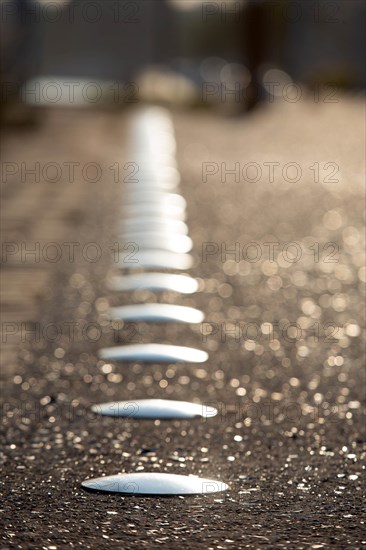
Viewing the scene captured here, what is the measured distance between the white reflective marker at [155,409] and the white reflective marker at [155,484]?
0.58 meters

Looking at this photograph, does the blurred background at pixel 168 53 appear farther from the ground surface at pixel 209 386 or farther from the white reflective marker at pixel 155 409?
the white reflective marker at pixel 155 409

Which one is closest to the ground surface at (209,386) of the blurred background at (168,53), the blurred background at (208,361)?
the blurred background at (208,361)

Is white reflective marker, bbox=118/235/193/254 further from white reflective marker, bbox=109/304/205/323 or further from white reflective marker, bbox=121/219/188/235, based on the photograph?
white reflective marker, bbox=109/304/205/323

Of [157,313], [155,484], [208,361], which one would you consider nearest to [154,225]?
[157,313]

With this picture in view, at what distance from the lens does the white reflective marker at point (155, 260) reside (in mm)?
6281

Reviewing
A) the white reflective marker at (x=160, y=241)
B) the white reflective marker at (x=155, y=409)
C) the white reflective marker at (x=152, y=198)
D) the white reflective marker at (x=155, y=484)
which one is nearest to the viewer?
the white reflective marker at (x=155, y=484)

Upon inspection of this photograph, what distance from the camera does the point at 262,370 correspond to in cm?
412

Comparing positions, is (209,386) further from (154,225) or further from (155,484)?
(154,225)

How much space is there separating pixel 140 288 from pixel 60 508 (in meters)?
3.00

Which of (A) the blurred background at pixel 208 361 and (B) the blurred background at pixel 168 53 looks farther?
(B) the blurred background at pixel 168 53

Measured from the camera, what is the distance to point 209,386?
3.88 meters

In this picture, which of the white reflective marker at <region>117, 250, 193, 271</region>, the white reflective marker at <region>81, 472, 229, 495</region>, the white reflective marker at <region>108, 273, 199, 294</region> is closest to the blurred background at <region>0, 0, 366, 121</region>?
the white reflective marker at <region>117, 250, 193, 271</region>

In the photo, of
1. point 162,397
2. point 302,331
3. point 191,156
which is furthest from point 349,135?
point 162,397

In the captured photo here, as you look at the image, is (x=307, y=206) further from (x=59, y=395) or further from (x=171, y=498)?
(x=171, y=498)
